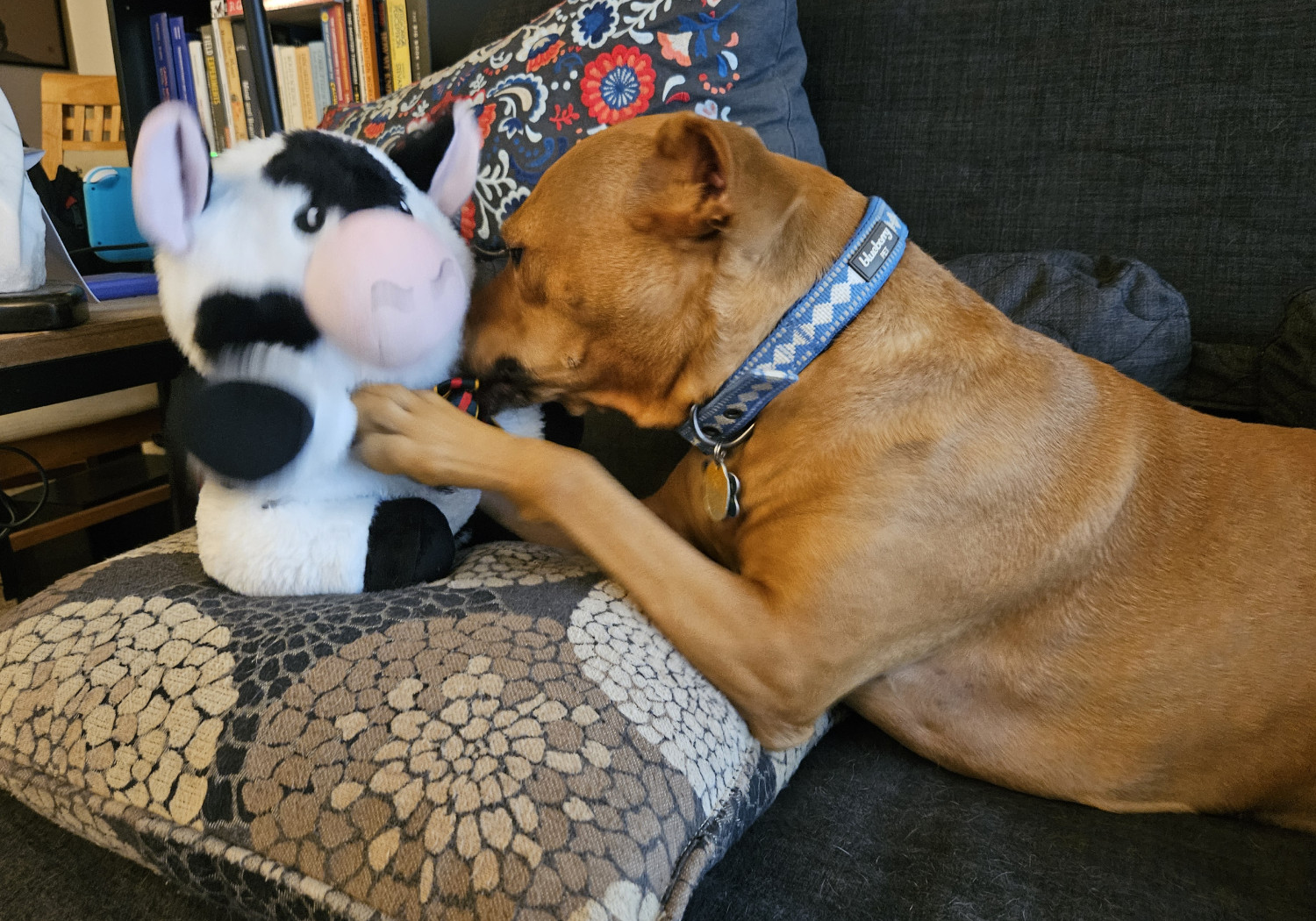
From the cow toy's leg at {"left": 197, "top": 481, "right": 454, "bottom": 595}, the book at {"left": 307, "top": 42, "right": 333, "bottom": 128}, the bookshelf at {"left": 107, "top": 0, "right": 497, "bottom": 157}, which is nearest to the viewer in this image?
the cow toy's leg at {"left": 197, "top": 481, "right": 454, "bottom": 595}

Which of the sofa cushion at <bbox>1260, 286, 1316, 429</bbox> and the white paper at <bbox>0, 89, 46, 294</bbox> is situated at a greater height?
the white paper at <bbox>0, 89, 46, 294</bbox>

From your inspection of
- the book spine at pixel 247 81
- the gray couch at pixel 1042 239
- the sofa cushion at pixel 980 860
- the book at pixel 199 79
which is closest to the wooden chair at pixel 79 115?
the book at pixel 199 79

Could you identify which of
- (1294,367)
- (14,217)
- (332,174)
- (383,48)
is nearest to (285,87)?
(383,48)

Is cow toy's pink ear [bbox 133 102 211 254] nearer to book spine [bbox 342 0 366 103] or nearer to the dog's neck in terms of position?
the dog's neck

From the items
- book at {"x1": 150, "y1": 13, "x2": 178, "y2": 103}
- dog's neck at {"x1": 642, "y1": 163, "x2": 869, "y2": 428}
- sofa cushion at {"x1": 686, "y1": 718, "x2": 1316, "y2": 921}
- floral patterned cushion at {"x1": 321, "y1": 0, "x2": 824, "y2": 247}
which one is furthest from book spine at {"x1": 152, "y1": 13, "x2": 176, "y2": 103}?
sofa cushion at {"x1": 686, "y1": 718, "x2": 1316, "y2": 921}

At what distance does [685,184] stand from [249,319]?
0.53 meters

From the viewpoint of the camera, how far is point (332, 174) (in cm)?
90

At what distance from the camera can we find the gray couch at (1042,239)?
87 centimetres

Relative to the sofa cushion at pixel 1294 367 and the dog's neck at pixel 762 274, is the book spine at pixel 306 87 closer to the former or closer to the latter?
the dog's neck at pixel 762 274

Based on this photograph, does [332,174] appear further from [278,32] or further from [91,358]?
[278,32]

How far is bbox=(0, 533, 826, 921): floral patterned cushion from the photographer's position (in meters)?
0.68

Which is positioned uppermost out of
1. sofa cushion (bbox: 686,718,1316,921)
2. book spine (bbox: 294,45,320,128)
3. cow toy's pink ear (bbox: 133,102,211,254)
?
book spine (bbox: 294,45,320,128)

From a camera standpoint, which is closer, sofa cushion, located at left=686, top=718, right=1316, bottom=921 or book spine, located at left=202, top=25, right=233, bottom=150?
sofa cushion, located at left=686, top=718, right=1316, bottom=921

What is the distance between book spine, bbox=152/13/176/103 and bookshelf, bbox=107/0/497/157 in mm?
18
